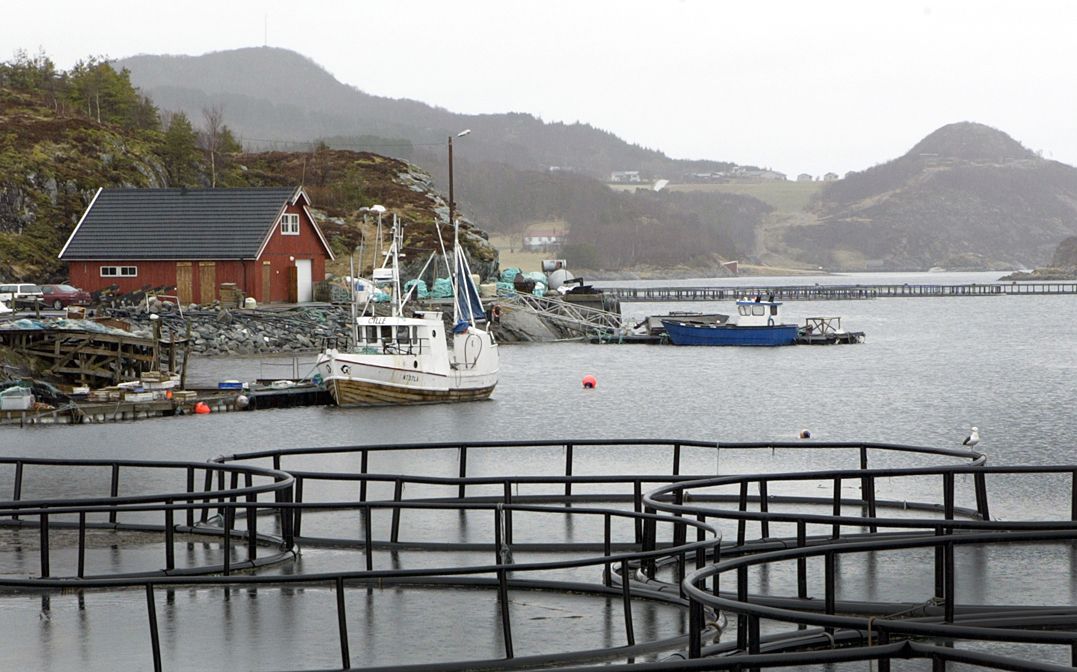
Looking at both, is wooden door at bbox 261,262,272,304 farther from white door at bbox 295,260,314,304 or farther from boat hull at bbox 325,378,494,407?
boat hull at bbox 325,378,494,407

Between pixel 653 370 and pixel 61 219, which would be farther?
pixel 61 219

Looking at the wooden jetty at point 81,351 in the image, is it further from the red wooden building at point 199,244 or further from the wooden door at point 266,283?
the wooden door at point 266,283

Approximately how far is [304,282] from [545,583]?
74.5 meters

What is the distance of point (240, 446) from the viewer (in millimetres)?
43469

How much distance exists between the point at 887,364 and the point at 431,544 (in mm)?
72162

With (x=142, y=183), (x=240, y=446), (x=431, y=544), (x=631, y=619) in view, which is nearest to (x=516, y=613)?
(x=631, y=619)

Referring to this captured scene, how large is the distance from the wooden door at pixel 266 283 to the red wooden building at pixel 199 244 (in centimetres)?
6

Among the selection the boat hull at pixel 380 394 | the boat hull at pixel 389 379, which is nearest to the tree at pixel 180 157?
the boat hull at pixel 389 379

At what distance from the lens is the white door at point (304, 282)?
85.7 metres

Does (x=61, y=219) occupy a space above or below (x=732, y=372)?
above

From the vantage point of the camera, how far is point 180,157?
4144 inches

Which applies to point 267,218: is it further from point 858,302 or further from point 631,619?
point 858,302

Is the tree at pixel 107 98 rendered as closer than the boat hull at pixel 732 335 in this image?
No

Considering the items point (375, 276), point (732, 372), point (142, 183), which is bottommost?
point (732, 372)
